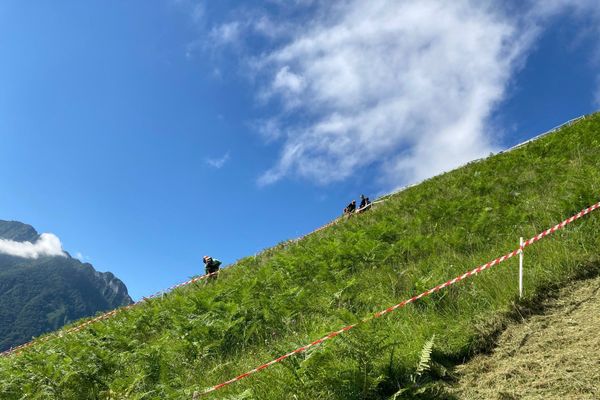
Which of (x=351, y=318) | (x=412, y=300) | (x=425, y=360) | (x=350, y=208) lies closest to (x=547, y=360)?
(x=425, y=360)

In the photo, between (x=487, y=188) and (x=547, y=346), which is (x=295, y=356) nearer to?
(x=547, y=346)

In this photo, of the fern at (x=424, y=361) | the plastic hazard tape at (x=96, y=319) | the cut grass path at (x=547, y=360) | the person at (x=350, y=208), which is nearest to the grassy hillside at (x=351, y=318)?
the fern at (x=424, y=361)

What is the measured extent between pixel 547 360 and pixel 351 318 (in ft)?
8.14

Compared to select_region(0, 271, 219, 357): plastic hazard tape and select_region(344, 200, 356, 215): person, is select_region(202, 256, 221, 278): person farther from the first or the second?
select_region(344, 200, 356, 215): person

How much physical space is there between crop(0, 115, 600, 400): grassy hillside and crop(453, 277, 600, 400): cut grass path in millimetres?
359

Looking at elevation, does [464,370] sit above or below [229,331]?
below

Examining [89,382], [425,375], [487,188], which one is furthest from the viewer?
[487,188]

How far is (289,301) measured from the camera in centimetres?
979

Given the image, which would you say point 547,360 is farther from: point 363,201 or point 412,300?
point 363,201

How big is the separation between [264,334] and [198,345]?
1.24 metres

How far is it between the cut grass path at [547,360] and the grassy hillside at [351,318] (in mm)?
359

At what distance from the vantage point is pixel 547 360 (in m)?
5.63

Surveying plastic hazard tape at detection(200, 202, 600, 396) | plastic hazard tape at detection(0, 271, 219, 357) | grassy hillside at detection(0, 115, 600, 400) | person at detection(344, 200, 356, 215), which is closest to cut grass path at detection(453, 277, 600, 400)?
grassy hillside at detection(0, 115, 600, 400)

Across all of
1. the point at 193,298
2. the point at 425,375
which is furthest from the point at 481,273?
the point at 193,298
